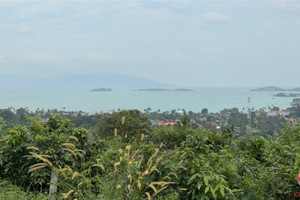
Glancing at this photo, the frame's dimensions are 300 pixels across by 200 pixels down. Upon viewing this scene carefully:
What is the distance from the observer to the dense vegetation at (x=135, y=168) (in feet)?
7.57

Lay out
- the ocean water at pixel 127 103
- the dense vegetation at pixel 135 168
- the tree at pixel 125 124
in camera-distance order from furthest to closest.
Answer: the ocean water at pixel 127 103 → the tree at pixel 125 124 → the dense vegetation at pixel 135 168

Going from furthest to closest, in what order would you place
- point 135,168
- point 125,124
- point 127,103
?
point 127,103
point 125,124
point 135,168

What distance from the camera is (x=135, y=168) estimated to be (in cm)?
256

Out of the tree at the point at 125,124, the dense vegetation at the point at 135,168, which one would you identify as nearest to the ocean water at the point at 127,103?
the tree at the point at 125,124

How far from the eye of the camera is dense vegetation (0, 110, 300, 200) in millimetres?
2309

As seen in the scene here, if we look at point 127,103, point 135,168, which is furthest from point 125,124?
point 127,103

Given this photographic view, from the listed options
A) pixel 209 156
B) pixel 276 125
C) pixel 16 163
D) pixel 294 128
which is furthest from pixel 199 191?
pixel 276 125

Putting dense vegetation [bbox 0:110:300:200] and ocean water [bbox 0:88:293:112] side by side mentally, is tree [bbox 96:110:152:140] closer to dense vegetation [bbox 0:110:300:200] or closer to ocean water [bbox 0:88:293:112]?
dense vegetation [bbox 0:110:300:200]

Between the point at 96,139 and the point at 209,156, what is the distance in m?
1.58

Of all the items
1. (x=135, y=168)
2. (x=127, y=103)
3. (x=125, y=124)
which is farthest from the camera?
(x=127, y=103)

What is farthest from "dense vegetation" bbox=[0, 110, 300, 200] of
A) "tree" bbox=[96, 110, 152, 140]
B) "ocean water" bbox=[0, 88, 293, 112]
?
"ocean water" bbox=[0, 88, 293, 112]

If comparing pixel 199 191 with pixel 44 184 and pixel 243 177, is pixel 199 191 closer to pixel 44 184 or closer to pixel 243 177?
pixel 243 177

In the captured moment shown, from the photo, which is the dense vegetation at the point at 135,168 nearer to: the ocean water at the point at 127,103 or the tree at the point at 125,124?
the tree at the point at 125,124

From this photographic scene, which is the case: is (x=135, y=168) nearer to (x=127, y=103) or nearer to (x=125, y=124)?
(x=125, y=124)
